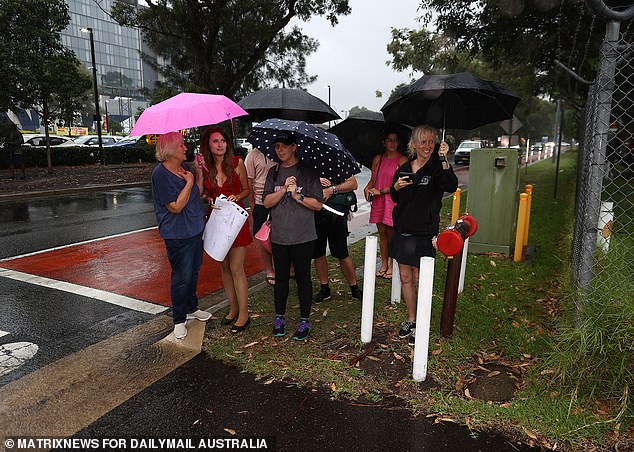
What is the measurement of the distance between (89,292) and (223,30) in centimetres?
2109

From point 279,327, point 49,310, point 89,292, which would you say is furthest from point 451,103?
point 49,310

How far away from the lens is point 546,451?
2688 mm

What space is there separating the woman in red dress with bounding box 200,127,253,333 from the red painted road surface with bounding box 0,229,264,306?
1189 millimetres

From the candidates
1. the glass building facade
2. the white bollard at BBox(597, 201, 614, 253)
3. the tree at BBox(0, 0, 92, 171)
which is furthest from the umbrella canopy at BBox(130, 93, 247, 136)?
the glass building facade

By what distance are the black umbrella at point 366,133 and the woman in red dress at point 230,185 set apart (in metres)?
1.66

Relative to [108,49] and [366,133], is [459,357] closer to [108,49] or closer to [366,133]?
[366,133]

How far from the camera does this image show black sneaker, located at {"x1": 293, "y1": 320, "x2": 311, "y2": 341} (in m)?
4.07

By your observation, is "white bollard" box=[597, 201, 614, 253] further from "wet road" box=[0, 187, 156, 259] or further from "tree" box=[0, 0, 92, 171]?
"tree" box=[0, 0, 92, 171]

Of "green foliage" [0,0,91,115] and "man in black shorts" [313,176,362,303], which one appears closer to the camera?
"man in black shorts" [313,176,362,303]

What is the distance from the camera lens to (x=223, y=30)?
77.3 feet

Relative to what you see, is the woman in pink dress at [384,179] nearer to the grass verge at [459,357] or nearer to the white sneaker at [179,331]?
the grass verge at [459,357]

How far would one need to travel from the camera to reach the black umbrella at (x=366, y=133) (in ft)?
17.3

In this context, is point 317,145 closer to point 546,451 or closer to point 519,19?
point 546,451

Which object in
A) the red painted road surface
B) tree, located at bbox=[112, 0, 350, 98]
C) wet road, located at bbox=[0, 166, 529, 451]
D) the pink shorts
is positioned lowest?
wet road, located at bbox=[0, 166, 529, 451]
